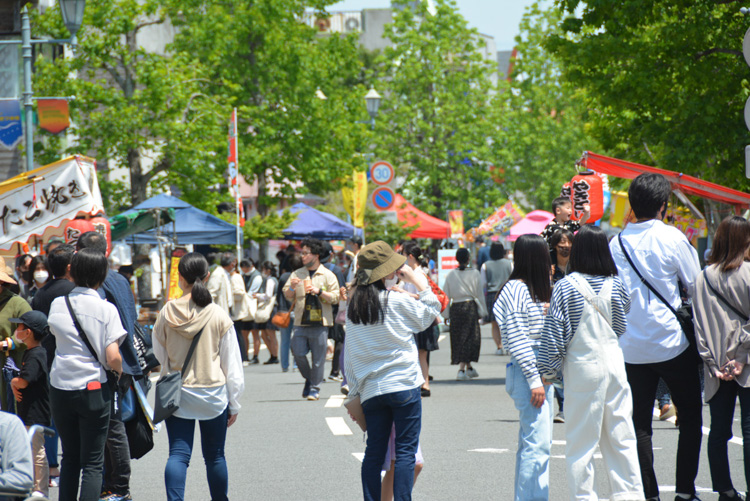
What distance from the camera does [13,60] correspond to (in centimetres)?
2250

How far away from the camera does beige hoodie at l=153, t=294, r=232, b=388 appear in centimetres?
672

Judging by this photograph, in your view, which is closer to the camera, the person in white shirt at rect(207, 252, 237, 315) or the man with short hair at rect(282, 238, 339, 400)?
the man with short hair at rect(282, 238, 339, 400)

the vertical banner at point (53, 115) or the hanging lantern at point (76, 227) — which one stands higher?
the vertical banner at point (53, 115)

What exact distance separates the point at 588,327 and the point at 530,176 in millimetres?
49890

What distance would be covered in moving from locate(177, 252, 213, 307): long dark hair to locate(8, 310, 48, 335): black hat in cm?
139

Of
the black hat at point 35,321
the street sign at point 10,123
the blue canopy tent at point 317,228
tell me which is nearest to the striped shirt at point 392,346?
the black hat at point 35,321

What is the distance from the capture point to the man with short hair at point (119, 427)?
719 cm

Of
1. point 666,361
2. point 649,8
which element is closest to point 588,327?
point 666,361

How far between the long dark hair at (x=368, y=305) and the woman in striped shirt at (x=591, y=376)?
0.94m

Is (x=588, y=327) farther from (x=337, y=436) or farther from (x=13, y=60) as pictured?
(x=13, y=60)

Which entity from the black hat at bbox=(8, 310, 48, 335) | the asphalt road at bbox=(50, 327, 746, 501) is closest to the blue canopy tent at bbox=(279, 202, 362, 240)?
the asphalt road at bbox=(50, 327, 746, 501)

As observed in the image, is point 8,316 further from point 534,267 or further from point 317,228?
point 317,228

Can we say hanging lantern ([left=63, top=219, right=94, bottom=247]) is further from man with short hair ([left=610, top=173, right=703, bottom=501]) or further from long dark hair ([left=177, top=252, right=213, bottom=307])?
man with short hair ([left=610, top=173, right=703, bottom=501])

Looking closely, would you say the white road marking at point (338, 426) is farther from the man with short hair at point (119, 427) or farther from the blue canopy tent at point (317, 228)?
the blue canopy tent at point (317, 228)
